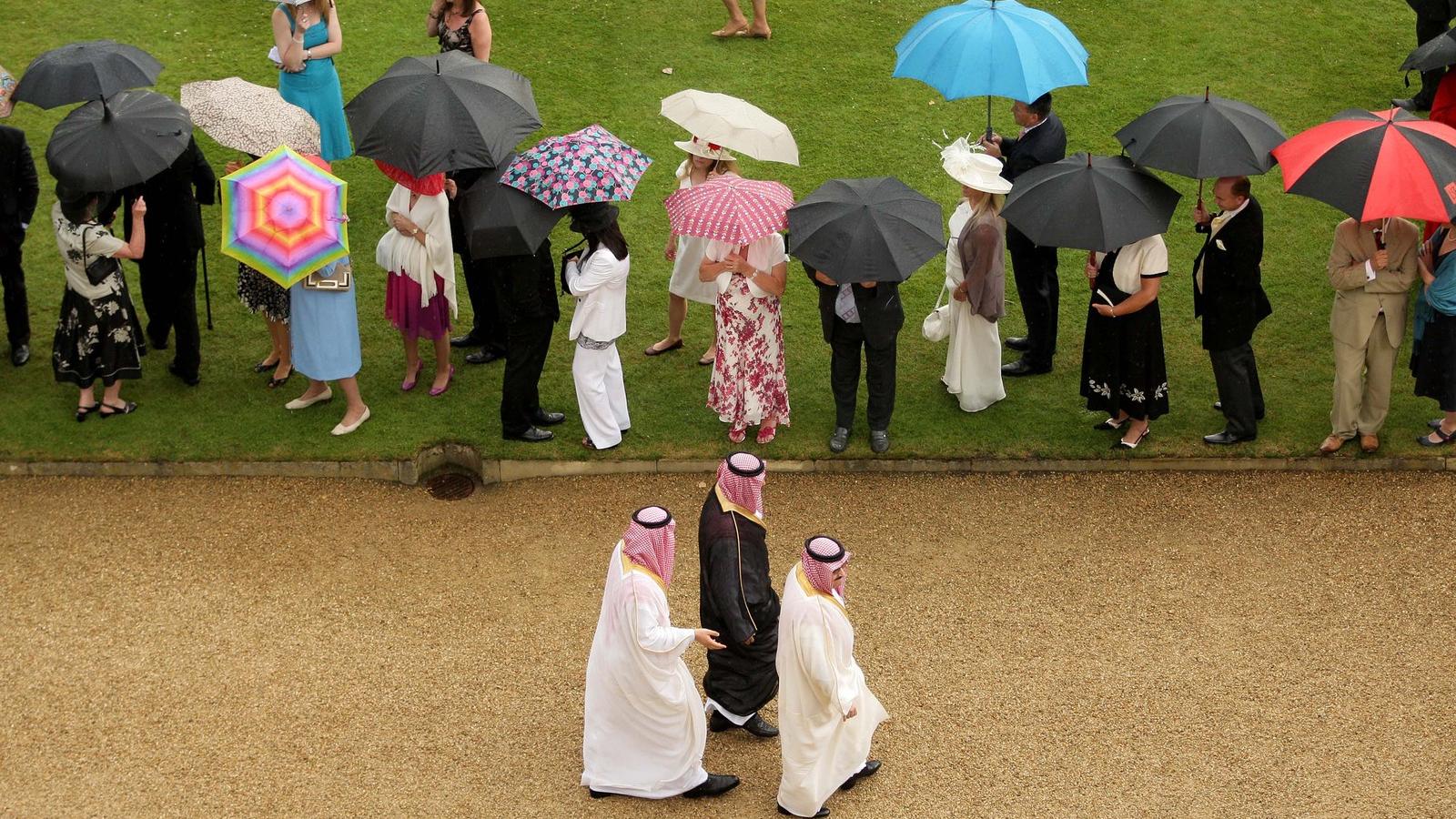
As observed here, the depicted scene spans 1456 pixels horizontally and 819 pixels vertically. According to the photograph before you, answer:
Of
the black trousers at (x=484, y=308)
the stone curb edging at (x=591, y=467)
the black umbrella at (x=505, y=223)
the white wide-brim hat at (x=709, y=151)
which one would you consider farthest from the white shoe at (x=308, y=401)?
the white wide-brim hat at (x=709, y=151)

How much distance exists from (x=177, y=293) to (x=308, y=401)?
3.98 feet

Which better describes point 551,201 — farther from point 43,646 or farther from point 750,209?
point 43,646

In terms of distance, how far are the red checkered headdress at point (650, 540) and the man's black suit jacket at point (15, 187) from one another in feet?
20.2

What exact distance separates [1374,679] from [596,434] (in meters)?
5.10

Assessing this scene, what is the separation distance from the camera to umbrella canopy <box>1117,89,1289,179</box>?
9.45 metres

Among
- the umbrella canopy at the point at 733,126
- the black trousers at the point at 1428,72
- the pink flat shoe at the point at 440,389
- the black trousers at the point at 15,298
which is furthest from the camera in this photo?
the black trousers at the point at 1428,72

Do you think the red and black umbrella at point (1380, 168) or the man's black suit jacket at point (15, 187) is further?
the man's black suit jacket at point (15, 187)

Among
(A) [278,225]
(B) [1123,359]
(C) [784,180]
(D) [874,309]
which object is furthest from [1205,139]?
(A) [278,225]

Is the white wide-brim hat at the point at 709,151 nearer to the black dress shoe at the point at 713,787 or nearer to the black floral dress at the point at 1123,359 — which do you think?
the black floral dress at the point at 1123,359

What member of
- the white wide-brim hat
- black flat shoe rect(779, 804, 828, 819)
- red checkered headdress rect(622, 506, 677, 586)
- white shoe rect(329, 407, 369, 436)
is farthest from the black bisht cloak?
white shoe rect(329, 407, 369, 436)

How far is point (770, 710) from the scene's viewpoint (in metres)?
8.49

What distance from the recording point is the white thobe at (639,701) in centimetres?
726

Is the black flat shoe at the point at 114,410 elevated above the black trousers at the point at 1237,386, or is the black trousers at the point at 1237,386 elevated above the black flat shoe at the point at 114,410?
the black trousers at the point at 1237,386

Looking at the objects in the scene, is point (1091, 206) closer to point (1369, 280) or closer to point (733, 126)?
Result: point (1369, 280)
